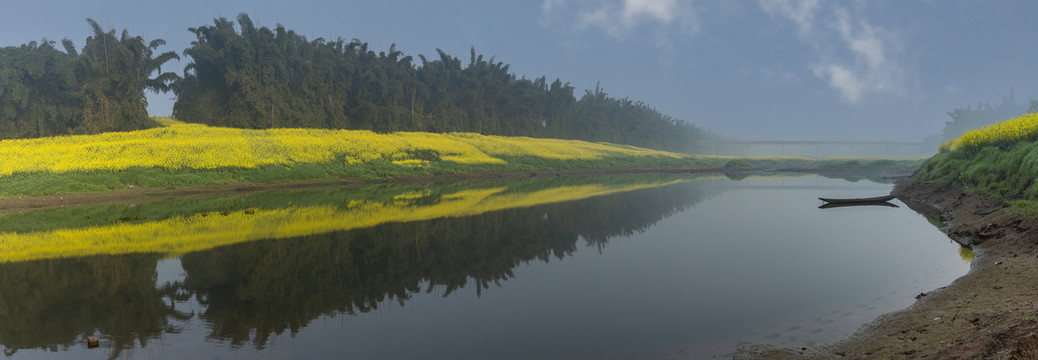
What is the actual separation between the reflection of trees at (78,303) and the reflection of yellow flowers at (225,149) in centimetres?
2181

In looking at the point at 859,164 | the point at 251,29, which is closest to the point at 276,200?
the point at 251,29

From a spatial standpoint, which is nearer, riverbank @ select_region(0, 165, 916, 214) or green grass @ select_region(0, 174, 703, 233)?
green grass @ select_region(0, 174, 703, 233)

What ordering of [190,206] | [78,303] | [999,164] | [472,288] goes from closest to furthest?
[78,303], [472,288], [999,164], [190,206]

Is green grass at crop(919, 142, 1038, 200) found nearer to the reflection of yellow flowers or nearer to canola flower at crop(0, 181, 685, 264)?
canola flower at crop(0, 181, 685, 264)

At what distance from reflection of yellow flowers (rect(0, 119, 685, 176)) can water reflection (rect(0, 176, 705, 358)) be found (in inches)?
480

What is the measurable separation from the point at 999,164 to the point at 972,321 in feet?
59.8

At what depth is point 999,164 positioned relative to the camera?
63.8 feet

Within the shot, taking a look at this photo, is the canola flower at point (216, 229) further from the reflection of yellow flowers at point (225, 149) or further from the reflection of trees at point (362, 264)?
the reflection of yellow flowers at point (225, 149)

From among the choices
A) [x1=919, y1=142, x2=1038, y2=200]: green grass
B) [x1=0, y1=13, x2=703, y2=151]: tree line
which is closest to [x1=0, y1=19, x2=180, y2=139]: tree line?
[x1=0, y1=13, x2=703, y2=151]: tree line

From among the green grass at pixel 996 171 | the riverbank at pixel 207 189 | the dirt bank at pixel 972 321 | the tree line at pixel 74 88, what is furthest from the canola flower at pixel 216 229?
the tree line at pixel 74 88

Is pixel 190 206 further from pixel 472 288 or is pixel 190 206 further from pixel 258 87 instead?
pixel 258 87

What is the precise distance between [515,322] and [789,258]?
8.10 metres

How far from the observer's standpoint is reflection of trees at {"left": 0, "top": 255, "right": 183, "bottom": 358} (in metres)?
7.86

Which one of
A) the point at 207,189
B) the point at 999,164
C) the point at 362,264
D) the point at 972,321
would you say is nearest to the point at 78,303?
the point at 362,264
